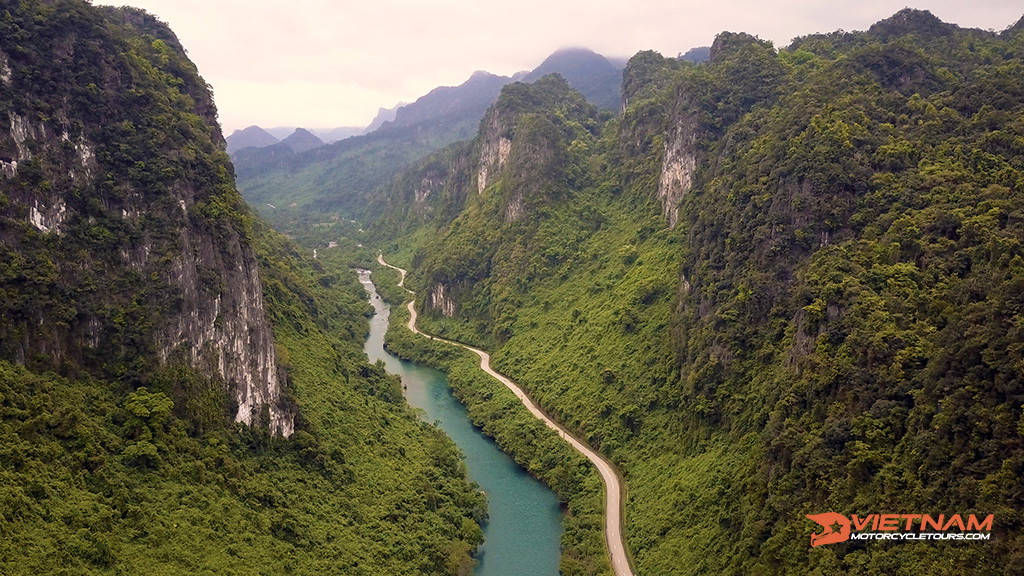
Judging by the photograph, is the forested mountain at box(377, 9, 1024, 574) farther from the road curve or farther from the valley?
the road curve

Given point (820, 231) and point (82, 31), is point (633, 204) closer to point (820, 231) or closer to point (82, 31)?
point (820, 231)

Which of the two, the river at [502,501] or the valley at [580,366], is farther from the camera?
the river at [502,501]

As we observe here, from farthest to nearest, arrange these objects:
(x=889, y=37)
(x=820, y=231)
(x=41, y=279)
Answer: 1. (x=889, y=37)
2. (x=820, y=231)
3. (x=41, y=279)

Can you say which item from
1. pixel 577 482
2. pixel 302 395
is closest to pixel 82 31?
pixel 302 395

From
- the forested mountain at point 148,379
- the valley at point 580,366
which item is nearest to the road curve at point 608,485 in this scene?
the valley at point 580,366

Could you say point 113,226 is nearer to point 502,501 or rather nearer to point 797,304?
point 502,501

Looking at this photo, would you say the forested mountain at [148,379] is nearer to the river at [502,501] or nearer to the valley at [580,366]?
→ the valley at [580,366]
